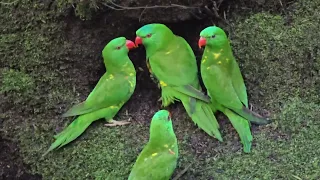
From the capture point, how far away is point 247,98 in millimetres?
3383

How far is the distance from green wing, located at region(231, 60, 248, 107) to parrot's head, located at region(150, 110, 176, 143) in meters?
0.52

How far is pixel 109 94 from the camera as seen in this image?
338cm

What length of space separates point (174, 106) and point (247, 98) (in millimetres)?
454

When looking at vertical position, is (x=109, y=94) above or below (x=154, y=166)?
above

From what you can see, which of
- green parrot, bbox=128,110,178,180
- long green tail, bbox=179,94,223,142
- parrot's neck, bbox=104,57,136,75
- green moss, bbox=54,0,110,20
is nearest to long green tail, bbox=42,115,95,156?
parrot's neck, bbox=104,57,136,75

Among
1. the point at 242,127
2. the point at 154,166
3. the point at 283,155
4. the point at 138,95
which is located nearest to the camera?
the point at 154,166

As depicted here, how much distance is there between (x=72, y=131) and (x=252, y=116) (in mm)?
Answer: 1064

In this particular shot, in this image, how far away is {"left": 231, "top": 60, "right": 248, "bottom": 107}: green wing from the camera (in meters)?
3.29

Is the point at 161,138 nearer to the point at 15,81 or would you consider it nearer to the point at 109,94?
the point at 109,94

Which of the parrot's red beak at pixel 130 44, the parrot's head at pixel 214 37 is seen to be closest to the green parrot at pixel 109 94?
the parrot's red beak at pixel 130 44

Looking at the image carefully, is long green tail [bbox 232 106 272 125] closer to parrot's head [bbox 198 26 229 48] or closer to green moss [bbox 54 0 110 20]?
parrot's head [bbox 198 26 229 48]

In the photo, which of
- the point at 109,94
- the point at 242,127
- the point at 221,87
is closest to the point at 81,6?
the point at 109,94

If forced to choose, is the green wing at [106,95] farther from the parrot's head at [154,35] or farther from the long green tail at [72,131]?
the parrot's head at [154,35]

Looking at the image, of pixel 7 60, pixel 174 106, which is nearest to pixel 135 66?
pixel 174 106
